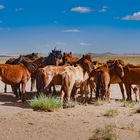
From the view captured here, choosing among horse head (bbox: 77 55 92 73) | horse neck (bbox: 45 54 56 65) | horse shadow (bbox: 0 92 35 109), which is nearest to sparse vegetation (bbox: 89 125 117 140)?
horse shadow (bbox: 0 92 35 109)

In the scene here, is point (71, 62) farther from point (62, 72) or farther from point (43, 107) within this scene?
point (43, 107)

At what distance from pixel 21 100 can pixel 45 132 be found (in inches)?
239

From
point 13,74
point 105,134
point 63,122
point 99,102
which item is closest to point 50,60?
point 13,74

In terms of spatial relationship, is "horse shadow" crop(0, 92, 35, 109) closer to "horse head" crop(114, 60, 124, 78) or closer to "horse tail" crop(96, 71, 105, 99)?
"horse tail" crop(96, 71, 105, 99)

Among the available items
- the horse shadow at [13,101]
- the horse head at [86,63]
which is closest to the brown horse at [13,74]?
the horse shadow at [13,101]

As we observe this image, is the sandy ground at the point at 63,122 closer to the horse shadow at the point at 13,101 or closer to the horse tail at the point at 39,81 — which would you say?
the horse shadow at the point at 13,101

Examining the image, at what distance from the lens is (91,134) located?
11.1 m

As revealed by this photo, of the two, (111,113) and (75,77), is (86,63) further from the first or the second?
(111,113)

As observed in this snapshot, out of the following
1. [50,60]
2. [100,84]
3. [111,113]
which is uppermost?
[50,60]

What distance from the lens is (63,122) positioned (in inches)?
499

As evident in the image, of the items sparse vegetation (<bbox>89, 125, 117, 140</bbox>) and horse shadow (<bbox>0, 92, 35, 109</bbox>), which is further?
horse shadow (<bbox>0, 92, 35, 109</bbox>)

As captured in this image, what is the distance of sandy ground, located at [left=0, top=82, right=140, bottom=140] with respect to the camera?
36.3 ft

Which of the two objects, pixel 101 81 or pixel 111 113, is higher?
pixel 101 81

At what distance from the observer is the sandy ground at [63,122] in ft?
36.3
